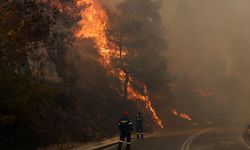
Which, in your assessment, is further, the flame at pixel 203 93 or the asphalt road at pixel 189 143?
the flame at pixel 203 93

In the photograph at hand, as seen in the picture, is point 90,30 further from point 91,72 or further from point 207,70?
point 207,70

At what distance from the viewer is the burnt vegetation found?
48.3 ft

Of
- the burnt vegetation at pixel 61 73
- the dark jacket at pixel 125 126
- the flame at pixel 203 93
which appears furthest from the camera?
the flame at pixel 203 93

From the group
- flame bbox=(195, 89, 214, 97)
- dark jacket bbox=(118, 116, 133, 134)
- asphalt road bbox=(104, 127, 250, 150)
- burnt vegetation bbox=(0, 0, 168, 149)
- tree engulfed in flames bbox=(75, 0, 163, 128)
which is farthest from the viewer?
flame bbox=(195, 89, 214, 97)

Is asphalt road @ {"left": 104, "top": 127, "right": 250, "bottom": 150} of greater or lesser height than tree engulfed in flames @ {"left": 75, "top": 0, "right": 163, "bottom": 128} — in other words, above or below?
below

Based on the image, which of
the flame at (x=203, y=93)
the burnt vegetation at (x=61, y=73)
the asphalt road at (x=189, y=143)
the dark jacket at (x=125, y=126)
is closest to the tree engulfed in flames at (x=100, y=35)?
the burnt vegetation at (x=61, y=73)

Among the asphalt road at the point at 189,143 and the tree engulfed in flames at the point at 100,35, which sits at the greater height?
the tree engulfed in flames at the point at 100,35

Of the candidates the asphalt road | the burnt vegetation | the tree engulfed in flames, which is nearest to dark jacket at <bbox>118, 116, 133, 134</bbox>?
the asphalt road

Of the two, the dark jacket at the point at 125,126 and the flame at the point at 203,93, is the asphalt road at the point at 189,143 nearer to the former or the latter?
the dark jacket at the point at 125,126

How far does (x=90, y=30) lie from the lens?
44031 mm

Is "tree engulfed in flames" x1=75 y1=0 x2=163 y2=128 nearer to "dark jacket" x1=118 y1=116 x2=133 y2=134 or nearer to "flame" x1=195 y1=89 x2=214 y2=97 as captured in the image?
"dark jacket" x1=118 y1=116 x2=133 y2=134

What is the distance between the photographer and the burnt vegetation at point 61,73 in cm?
1472

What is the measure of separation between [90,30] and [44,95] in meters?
28.8

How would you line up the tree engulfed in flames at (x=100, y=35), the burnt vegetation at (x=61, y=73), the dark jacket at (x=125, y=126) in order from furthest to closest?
the tree engulfed in flames at (x=100, y=35)
the dark jacket at (x=125, y=126)
the burnt vegetation at (x=61, y=73)
